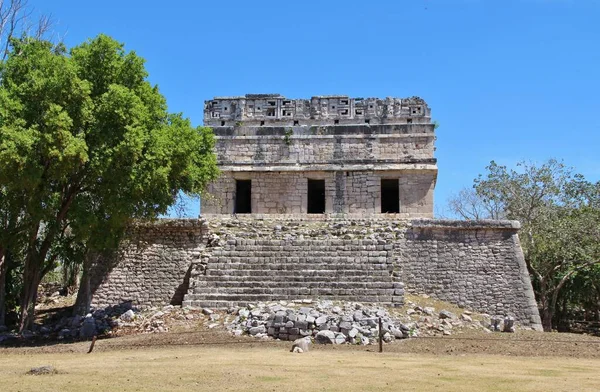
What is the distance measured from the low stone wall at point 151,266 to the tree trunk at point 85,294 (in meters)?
0.19

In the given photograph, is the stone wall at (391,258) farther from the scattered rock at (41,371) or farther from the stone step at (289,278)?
Answer: the scattered rock at (41,371)

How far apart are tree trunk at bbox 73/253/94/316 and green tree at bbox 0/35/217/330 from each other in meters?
1.74

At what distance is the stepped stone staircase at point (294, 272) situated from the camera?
14.7 meters

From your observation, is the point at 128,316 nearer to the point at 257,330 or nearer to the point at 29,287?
the point at 29,287

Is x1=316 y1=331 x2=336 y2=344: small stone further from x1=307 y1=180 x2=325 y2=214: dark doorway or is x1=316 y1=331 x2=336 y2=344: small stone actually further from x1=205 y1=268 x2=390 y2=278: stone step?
x1=307 y1=180 x2=325 y2=214: dark doorway

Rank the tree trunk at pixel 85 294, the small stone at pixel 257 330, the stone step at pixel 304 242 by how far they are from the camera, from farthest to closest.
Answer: the stone step at pixel 304 242 < the tree trunk at pixel 85 294 < the small stone at pixel 257 330

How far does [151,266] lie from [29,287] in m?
3.41

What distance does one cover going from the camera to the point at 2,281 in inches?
579

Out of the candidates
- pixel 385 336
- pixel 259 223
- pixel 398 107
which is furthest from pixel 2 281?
pixel 398 107

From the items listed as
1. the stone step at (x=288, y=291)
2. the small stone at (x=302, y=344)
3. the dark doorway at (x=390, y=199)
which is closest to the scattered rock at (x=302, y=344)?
the small stone at (x=302, y=344)

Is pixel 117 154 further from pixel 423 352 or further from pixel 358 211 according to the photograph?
pixel 358 211

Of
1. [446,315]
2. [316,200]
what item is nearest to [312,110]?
[316,200]

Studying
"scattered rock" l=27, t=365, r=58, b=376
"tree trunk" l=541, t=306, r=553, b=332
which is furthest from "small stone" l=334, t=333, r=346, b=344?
"tree trunk" l=541, t=306, r=553, b=332

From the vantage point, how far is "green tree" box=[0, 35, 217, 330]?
1224 cm
